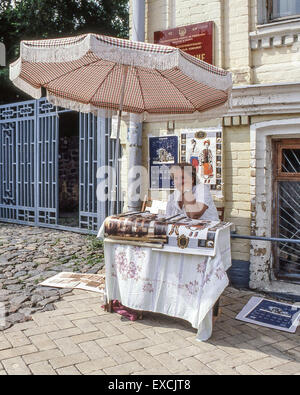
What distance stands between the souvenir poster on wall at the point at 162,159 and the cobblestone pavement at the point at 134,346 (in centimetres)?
230

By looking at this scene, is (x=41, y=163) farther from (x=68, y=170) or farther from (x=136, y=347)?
(x=136, y=347)

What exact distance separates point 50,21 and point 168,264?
12.4 m

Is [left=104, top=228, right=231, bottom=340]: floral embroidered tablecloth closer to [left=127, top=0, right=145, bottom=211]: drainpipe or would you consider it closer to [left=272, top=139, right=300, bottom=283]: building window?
[left=272, top=139, right=300, bottom=283]: building window

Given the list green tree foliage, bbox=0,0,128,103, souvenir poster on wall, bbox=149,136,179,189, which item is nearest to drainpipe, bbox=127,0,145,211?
souvenir poster on wall, bbox=149,136,179,189

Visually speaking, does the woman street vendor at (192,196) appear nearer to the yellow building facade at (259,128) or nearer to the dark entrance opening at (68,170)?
the yellow building facade at (259,128)

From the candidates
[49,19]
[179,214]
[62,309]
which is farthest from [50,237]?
[49,19]

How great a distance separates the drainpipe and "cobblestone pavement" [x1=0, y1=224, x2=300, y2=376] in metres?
2.06

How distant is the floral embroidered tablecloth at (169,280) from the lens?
363cm

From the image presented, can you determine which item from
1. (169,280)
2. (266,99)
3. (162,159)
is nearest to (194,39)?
(266,99)

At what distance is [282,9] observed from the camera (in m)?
5.36

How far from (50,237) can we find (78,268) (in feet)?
8.20

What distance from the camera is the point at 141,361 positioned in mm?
3270

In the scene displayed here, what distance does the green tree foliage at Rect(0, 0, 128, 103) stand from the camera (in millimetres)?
13016

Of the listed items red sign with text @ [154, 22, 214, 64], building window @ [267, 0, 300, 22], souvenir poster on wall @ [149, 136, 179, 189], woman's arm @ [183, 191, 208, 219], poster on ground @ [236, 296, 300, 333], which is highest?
building window @ [267, 0, 300, 22]
